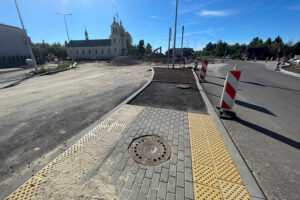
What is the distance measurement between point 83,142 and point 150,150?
5.26 ft

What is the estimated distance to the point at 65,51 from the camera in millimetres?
60844

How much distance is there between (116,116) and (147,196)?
2703 millimetres

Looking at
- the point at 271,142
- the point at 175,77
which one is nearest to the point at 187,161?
the point at 271,142

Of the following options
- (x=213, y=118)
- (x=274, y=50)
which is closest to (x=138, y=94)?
(x=213, y=118)

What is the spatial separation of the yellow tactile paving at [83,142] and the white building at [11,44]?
4605 cm

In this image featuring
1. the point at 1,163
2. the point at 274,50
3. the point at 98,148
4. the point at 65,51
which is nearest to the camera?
the point at 1,163

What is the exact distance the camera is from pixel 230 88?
4.04 meters

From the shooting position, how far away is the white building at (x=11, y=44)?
34.2 meters

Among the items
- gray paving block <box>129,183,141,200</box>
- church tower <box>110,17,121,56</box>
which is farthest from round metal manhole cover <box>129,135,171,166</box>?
church tower <box>110,17,121,56</box>

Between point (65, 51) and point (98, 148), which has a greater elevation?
point (65, 51)

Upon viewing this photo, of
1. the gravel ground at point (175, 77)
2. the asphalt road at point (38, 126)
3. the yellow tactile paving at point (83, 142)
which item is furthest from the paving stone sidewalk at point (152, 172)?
the gravel ground at point (175, 77)

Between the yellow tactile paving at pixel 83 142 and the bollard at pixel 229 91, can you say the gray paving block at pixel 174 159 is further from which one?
the bollard at pixel 229 91

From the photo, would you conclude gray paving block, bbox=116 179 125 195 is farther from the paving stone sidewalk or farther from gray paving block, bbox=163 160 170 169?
gray paving block, bbox=163 160 170 169

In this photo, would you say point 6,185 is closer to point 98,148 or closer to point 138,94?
point 98,148
